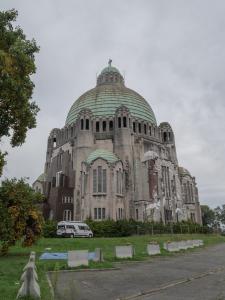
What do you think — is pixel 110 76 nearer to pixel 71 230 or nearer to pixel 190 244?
pixel 71 230

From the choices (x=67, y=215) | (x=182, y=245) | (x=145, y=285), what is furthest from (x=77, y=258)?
(x=67, y=215)

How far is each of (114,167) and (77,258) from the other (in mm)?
39075

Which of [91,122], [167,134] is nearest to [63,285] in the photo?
[91,122]

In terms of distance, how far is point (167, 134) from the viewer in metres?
74.4

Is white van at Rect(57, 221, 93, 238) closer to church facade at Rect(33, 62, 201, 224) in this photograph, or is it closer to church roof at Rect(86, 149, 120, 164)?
church facade at Rect(33, 62, 201, 224)

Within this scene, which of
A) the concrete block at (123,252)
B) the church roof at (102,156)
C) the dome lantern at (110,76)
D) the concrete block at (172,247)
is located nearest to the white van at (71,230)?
the church roof at (102,156)

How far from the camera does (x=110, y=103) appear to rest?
6956cm

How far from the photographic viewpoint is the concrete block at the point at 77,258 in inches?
598

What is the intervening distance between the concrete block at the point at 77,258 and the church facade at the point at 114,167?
120ft

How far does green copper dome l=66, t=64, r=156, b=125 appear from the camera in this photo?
68875 millimetres

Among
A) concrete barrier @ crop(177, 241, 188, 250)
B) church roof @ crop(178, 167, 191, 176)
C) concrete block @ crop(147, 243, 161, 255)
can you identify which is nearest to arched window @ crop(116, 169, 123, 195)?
church roof @ crop(178, 167, 191, 176)

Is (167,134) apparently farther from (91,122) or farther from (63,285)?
(63,285)

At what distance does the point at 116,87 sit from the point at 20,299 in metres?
69.5

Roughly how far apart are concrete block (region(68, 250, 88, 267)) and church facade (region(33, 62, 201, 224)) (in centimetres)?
3647
